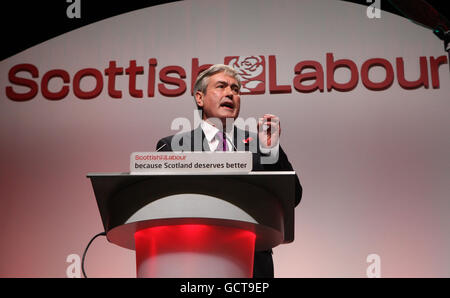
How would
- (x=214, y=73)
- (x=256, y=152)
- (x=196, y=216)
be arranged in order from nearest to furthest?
(x=196, y=216), (x=256, y=152), (x=214, y=73)

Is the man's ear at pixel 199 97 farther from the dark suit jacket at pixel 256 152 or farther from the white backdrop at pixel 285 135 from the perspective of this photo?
the white backdrop at pixel 285 135

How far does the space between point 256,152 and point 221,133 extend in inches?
6.4

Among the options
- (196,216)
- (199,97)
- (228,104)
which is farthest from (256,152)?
(196,216)

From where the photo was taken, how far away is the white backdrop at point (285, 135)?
3.02 meters

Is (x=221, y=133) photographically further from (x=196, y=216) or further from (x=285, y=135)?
(x=285, y=135)

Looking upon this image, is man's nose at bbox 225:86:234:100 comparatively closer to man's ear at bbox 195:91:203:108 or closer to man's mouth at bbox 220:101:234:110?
man's mouth at bbox 220:101:234:110

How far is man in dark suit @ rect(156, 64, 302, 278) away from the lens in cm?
171

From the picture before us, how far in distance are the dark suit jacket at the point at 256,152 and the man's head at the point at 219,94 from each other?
0.32ft

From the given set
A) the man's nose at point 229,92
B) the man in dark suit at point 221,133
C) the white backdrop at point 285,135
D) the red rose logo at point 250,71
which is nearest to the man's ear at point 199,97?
the man in dark suit at point 221,133

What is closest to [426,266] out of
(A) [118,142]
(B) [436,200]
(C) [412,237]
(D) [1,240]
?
(C) [412,237]

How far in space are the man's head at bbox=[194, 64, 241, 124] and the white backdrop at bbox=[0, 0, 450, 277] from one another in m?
1.12

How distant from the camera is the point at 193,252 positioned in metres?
1.13

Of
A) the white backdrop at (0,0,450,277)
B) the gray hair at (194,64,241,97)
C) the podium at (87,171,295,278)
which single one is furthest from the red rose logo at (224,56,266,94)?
the podium at (87,171,295,278)

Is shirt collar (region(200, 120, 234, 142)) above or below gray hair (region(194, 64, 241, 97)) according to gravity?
below
